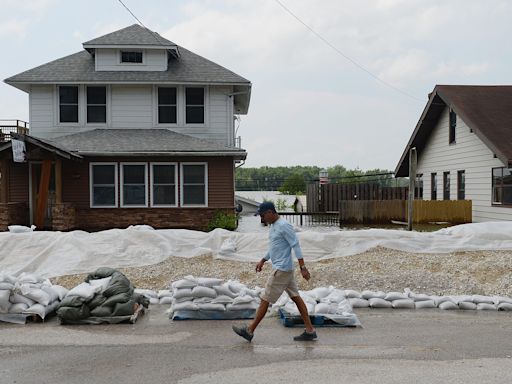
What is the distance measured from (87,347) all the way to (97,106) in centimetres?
1825

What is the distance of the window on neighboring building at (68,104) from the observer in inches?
931

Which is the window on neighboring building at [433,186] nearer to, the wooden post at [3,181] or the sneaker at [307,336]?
the wooden post at [3,181]

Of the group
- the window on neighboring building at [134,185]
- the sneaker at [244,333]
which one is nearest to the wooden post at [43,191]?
the window on neighboring building at [134,185]

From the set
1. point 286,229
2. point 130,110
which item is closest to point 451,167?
point 130,110

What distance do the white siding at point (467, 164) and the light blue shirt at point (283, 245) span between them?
48.7 feet

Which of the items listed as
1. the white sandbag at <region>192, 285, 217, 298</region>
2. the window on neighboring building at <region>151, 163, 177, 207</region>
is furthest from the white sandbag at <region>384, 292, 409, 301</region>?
the window on neighboring building at <region>151, 163, 177, 207</region>

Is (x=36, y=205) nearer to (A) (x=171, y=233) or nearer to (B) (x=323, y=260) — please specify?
(A) (x=171, y=233)

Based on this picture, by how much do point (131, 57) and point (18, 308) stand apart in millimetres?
17777

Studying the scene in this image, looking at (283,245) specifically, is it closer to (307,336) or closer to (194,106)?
(307,336)

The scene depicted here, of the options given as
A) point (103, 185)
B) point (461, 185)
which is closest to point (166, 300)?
point (103, 185)

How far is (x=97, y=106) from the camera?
78.1ft

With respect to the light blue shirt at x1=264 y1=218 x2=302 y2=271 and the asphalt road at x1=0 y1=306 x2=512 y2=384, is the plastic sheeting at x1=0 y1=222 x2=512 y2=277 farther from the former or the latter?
the light blue shirt at x1=264 y1=218 x2=302 y2=271

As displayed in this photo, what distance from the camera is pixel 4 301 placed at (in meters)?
8.13

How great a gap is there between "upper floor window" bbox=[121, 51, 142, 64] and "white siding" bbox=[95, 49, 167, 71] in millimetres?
224
